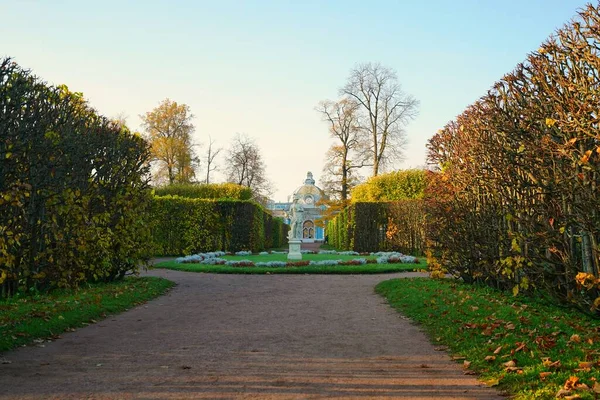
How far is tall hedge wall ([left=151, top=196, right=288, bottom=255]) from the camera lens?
26625mm

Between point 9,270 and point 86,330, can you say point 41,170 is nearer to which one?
point 9,270

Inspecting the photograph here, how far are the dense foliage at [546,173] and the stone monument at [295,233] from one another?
11890 mm

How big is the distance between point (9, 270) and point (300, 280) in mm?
8046

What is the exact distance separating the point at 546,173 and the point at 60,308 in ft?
25.3

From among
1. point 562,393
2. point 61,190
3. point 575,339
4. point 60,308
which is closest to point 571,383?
point 562,393

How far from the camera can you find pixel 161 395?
14.3 ft

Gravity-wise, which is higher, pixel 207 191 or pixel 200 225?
pixel 207 191

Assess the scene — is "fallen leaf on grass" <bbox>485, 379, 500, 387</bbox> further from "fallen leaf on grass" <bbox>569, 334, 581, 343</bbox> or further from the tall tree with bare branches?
the tall tree with bare branches

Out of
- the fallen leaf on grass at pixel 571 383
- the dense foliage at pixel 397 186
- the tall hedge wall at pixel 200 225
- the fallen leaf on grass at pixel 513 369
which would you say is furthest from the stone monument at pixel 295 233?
the fallen leaf on grass at pixel 571 383

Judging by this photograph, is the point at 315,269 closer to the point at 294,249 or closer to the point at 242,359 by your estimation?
the point at 294,249

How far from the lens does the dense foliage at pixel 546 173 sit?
6621mm

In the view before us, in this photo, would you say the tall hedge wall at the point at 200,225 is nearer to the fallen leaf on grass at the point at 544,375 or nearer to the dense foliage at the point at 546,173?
the dense foliage at the point at 546,173

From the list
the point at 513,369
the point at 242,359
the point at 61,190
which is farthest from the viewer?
the point at 61,190

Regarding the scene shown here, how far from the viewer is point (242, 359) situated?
5711 mm
